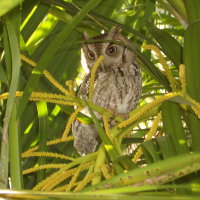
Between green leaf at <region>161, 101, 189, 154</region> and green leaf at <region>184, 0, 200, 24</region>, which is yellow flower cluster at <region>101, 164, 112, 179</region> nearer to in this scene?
green leaf at <region>161, 101, 189, 154</region>

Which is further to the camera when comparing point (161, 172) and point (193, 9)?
point (193, 9)

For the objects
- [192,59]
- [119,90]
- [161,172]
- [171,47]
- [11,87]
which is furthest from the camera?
[119,90]

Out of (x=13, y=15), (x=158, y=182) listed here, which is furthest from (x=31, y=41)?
(x=158, y=182)

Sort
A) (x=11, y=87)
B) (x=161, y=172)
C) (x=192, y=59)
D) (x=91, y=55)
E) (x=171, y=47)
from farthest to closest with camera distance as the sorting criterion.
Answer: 1. (x=91, y=55)
2. (x=171, y=47)
3. (x=192, y=59)
4. (x=11, y=87)
5. (x=161, y=172)

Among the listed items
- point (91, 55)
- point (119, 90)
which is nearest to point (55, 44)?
point (119, 90)

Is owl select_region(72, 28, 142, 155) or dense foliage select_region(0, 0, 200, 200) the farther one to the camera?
owl select_region(72, 28, 142, 155)

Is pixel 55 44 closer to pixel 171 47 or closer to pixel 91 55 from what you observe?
pixel 171 47

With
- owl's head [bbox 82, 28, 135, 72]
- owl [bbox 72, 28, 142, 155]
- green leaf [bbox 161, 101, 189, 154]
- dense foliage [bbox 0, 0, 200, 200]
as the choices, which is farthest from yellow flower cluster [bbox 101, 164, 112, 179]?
owl's head [bbox 82, 28, 135, 72]

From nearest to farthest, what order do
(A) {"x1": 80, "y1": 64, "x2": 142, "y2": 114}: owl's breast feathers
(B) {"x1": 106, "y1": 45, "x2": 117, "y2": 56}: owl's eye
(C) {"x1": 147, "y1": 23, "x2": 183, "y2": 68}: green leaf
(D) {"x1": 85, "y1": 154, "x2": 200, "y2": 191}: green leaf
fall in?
(D) {"x1": 85, "y1": 154, "x2": 200, "y2": 191}: green leaf
(C) {"x1": 147, "y1": 23, "x2": 183, "y2": 68}: green leaf
(A) {"x1": 80, "y1": 64, "x2": 142, "y2": 114}: owl's breast feathers
(B) {"x1": 106, "y1": 45, "x2": 117, "y2": 56}: owl's eye

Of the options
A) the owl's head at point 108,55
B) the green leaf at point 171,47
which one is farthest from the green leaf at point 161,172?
the owl's head at point 108,55
